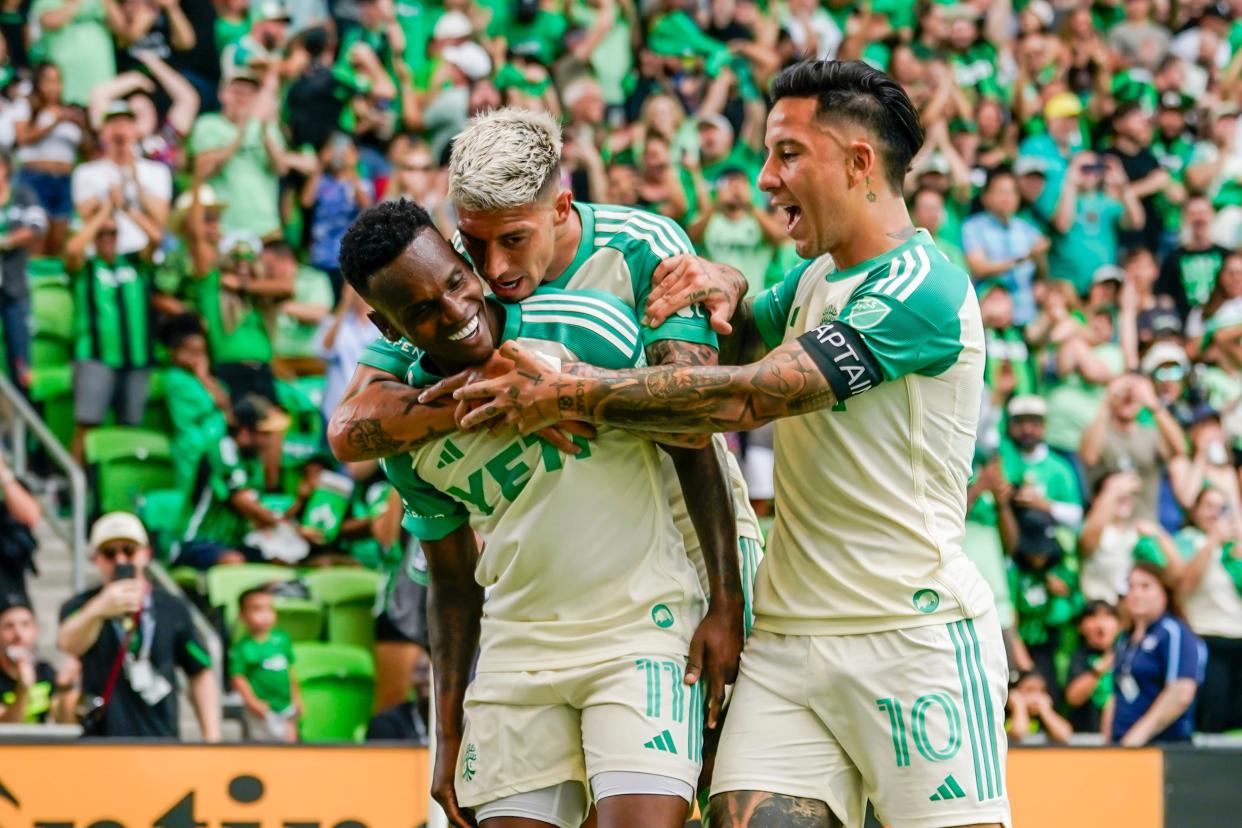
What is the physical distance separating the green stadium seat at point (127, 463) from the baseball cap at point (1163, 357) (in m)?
6.02

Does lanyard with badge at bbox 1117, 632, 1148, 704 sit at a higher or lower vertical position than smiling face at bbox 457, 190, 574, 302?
lower

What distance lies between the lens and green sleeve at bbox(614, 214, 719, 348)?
4.32 metres

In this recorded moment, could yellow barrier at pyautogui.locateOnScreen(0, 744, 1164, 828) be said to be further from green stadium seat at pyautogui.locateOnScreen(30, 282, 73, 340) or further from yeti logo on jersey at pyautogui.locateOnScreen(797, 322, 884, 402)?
green stadium seat at pyautogui.locateOnScreen(30, 282, 73, 340)

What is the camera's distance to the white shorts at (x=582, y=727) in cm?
419

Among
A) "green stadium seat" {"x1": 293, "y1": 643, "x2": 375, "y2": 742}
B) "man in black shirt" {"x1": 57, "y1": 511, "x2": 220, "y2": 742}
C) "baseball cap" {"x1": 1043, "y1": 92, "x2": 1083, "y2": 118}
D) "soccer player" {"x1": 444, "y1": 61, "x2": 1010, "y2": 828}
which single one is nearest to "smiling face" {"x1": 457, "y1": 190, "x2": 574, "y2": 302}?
"soccer player" {"x1": 444, "y1": 61, "x2": 1010, "y2": 828}

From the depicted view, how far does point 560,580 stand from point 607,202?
7025 mm

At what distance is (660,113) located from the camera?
11.8m

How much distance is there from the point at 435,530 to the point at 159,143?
680 centimetres

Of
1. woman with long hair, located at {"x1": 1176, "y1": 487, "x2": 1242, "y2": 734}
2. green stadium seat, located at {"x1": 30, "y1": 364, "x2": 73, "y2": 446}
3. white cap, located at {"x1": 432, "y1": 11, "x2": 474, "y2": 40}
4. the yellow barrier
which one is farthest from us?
white cap, located at {"x1": 432, "y1": 11, "x2": 474, "y2": 40}

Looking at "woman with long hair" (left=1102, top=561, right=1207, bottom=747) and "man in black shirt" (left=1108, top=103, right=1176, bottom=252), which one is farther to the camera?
"man in black shirt" (left=1108, top=103, right=1176, bottom=252)

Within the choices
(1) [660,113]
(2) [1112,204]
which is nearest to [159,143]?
(1) [660,113]

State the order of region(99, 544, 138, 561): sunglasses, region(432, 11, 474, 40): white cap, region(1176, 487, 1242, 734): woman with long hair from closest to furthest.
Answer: region(99, 544, 138, 561): sunglasses
region(1176, 487, 1242, 734): woman with long hair
region(432, 11, 474, 40): white cap

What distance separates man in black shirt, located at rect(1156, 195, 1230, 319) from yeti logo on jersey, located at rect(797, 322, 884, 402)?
8726mm

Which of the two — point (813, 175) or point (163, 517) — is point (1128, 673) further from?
point (813, 175)
